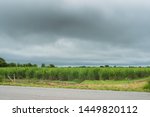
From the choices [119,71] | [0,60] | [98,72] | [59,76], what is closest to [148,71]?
Answer: [119,71]

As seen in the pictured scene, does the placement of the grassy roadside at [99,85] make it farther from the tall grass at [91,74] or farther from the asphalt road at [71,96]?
the tall grass at [91,74]

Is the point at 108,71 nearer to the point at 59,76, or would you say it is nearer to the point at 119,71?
the point at 119,71

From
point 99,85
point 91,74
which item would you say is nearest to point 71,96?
point 99,85

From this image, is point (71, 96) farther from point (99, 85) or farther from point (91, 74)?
point (91, 74)

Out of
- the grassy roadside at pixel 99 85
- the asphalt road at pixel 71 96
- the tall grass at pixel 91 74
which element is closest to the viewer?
the asphalt road at pixel 71 96

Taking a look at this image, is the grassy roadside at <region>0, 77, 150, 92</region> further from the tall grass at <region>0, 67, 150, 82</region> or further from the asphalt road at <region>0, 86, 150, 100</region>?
the tall grass at <region>0, 67, 150, 82</region>

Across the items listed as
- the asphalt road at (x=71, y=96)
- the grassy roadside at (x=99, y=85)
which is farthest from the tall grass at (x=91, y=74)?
the asphalt road at (x=71, y=96)

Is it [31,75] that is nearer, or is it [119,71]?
[119,71]

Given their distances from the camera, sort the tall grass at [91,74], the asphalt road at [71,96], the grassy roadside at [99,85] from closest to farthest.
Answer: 1. the asphalt road at [71,96]
2. the grassy roadside at [99,85]
3. the tall grass at [91,74]

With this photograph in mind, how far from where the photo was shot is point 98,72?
157ft

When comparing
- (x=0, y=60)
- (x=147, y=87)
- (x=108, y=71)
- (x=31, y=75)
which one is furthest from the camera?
(x=0, y=60)

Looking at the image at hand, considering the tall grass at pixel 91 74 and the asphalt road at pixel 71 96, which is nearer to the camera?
the asphalt road at pixel 71 96

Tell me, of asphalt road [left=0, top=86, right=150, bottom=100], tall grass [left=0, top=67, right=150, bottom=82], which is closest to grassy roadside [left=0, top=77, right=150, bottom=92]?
asphalt road [left=0, top=86, right=150, bottom=100]

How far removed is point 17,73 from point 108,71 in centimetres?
1735
